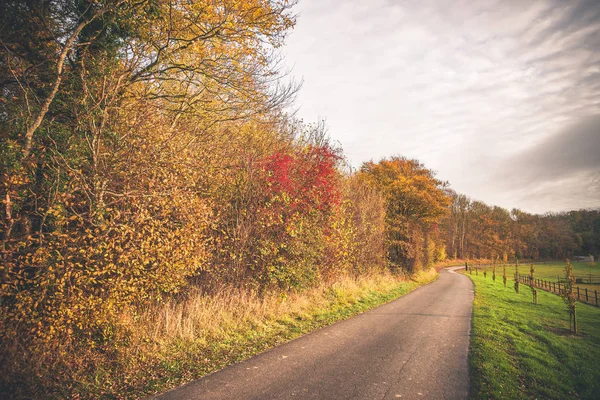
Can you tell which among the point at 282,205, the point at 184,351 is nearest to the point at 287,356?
the point at 184,351

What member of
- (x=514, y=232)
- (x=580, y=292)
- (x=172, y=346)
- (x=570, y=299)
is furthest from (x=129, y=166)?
(x=514, y=232)

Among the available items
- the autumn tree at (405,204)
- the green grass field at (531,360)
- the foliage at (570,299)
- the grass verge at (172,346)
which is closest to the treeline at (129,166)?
the grass verge at (172,346)

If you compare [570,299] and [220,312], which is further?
[570,299]

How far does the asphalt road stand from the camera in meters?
4.66

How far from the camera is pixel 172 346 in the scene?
5918 millimetres

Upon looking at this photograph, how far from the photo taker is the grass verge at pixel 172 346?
14.4 ft

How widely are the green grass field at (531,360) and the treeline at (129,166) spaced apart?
6.05 m

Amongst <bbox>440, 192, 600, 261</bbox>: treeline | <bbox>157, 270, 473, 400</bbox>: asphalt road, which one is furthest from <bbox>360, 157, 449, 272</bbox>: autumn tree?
<bbox>440, 192, 600, 261</bbox>: treeline

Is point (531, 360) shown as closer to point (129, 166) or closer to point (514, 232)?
point (129, 166)

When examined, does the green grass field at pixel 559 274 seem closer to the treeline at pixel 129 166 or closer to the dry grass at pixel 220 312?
the dry grass at pixel 220 312

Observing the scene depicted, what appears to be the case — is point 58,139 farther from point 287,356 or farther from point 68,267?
point 287,356

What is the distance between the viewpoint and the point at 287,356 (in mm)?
6105

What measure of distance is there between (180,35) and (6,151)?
4400mm

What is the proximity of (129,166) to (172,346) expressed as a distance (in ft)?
12.3
